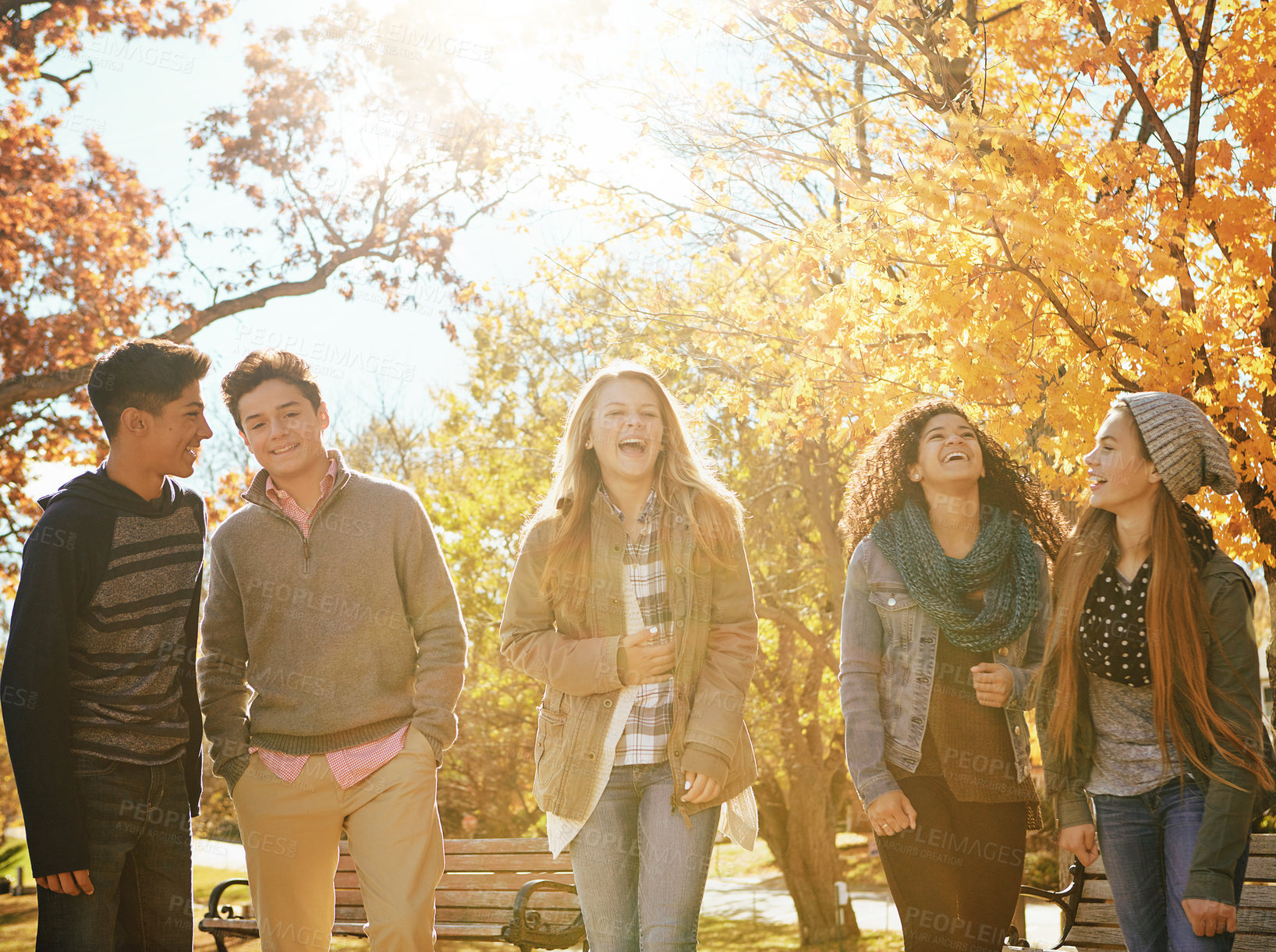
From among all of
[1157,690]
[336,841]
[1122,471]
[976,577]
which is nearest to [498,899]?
[336,841]

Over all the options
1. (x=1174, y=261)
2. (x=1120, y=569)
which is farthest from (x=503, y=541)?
(x=1120, y=569)

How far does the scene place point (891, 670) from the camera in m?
3.38

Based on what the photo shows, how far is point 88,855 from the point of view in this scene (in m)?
3.00

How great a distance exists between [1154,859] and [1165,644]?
636mm

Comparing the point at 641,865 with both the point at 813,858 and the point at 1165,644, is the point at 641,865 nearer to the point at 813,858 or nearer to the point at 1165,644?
the point at 1165,644

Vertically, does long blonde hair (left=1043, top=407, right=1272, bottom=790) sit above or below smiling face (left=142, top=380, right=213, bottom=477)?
below

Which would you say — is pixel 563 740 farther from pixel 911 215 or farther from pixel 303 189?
pixel 303 189

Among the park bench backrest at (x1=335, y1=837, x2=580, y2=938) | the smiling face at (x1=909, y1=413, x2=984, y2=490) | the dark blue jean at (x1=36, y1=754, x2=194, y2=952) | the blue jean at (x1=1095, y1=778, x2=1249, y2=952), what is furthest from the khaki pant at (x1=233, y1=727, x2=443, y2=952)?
the park bench backrest at (x1=335, y1=837, x2=580, y2=938)

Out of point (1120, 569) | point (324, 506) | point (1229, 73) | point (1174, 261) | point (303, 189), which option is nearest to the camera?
point (1120, 569)

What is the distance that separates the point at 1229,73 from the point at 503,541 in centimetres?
1062

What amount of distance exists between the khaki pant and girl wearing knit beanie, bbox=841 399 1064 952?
139 centimetres

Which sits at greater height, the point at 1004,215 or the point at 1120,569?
the point at 1004,215

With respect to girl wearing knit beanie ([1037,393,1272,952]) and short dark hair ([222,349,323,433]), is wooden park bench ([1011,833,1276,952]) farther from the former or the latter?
short dark hair ([222,349,323,433])

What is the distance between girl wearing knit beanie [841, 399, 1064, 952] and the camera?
3.10 m
